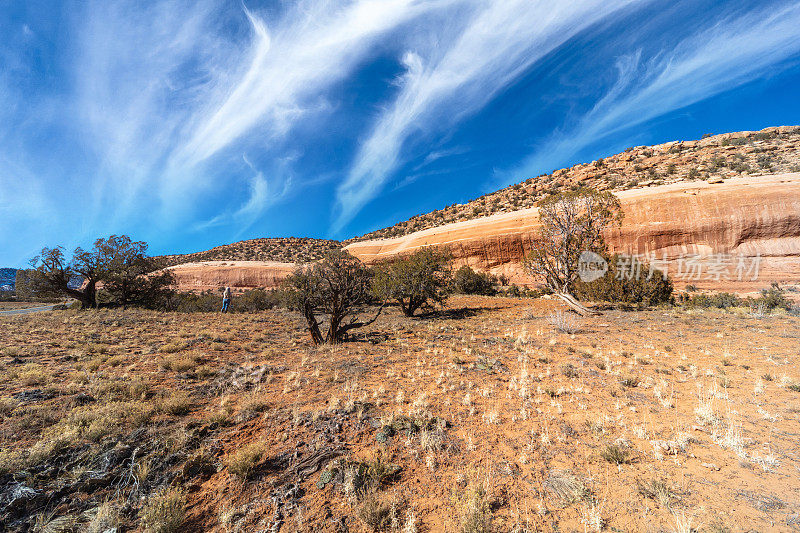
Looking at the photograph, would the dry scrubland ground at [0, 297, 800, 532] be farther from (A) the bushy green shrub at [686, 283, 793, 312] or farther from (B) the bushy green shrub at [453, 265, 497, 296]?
(B) the bushy green shrub at [453, 265, 497, 296]

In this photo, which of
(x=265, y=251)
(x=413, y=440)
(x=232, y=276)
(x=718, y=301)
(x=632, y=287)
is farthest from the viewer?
(x=265, y=251)

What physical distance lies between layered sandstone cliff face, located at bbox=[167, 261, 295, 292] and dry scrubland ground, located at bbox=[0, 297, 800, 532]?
29464mm

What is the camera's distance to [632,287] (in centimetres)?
1529

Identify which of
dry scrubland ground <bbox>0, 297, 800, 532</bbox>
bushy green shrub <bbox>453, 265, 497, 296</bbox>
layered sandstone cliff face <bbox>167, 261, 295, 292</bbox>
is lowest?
dry scrubland ground <bbox>0, 297, 800, 532</bbox>

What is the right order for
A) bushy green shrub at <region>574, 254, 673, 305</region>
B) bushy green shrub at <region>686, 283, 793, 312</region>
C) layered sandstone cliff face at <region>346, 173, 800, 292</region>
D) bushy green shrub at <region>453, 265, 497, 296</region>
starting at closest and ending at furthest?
bushy green shrub at <region>686, 283, 793, 312</region>
bushy green shrub at <region>574, 254, 673, 305</region>
layered sandstone cliff face at <region>346, 173, 800, 292</region>
bushy green shrub at <region>453, 265, 497, 296</region>

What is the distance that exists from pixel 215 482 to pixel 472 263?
84.3 ft

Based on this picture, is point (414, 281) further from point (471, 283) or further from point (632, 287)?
point (632, 287)

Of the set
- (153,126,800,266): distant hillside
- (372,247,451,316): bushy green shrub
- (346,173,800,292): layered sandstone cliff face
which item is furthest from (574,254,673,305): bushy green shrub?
(153,126,800,266): distant hillside

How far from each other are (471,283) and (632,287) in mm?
10422

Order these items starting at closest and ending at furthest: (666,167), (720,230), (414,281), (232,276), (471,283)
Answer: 1. (414,281)
2. (720,230)
3. (471,283)
4. (666,167)
5. (232,276)

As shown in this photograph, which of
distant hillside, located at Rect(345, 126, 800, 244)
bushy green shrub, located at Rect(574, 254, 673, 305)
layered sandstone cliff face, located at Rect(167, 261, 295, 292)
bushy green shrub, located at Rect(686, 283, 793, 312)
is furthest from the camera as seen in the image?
layered sandstone cliff face, located at Rect(167, 261, 295, 292)

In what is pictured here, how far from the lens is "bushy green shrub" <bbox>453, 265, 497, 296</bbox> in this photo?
2309cm

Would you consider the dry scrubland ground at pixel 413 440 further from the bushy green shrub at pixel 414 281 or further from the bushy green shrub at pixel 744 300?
the bushy green shrub at pixel 744 300

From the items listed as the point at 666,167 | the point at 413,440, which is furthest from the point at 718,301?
the point at 666,167
